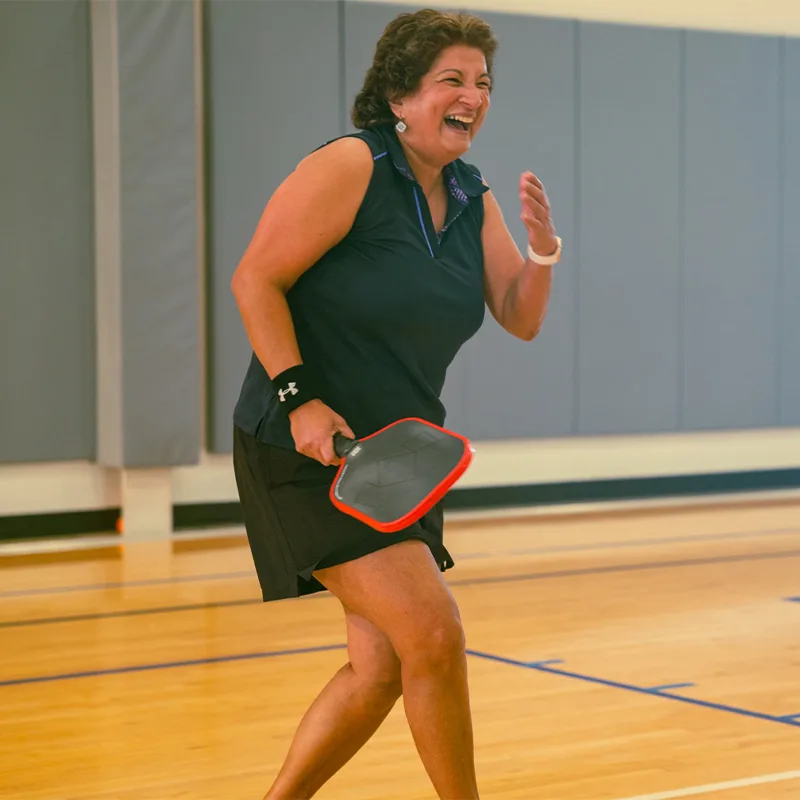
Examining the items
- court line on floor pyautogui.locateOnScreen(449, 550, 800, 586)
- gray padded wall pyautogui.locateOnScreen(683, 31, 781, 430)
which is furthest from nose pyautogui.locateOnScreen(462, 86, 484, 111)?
gray padded wall pyautogui.locateOnScreen(683, 31, 781, 430)

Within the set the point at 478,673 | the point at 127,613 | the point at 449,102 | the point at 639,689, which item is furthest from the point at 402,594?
the point at 127,613

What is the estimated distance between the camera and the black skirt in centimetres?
215

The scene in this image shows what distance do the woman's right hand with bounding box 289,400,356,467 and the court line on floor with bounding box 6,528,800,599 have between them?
137 inches

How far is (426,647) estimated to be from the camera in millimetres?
2090

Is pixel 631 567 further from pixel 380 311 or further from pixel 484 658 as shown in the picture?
pixel 380 311

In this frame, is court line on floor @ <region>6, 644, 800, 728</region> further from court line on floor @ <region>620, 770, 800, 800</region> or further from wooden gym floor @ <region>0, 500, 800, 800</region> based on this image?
court line on floor @ <region>620, 770, 800, 800</region>

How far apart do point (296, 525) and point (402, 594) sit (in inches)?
8.4

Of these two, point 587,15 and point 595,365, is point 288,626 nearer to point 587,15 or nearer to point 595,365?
point 595,365

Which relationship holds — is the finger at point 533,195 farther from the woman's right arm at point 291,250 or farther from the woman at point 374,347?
the woman's right arm at point 291,250

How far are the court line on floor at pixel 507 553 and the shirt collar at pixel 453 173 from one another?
3383mm

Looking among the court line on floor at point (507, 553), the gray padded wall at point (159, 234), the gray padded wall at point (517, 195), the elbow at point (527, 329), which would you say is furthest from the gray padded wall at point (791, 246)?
the elbow at point (527, 329)

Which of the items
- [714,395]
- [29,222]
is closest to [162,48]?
[29,222]

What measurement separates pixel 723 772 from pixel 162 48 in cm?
465

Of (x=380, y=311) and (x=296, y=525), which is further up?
(x=380, y=311)
